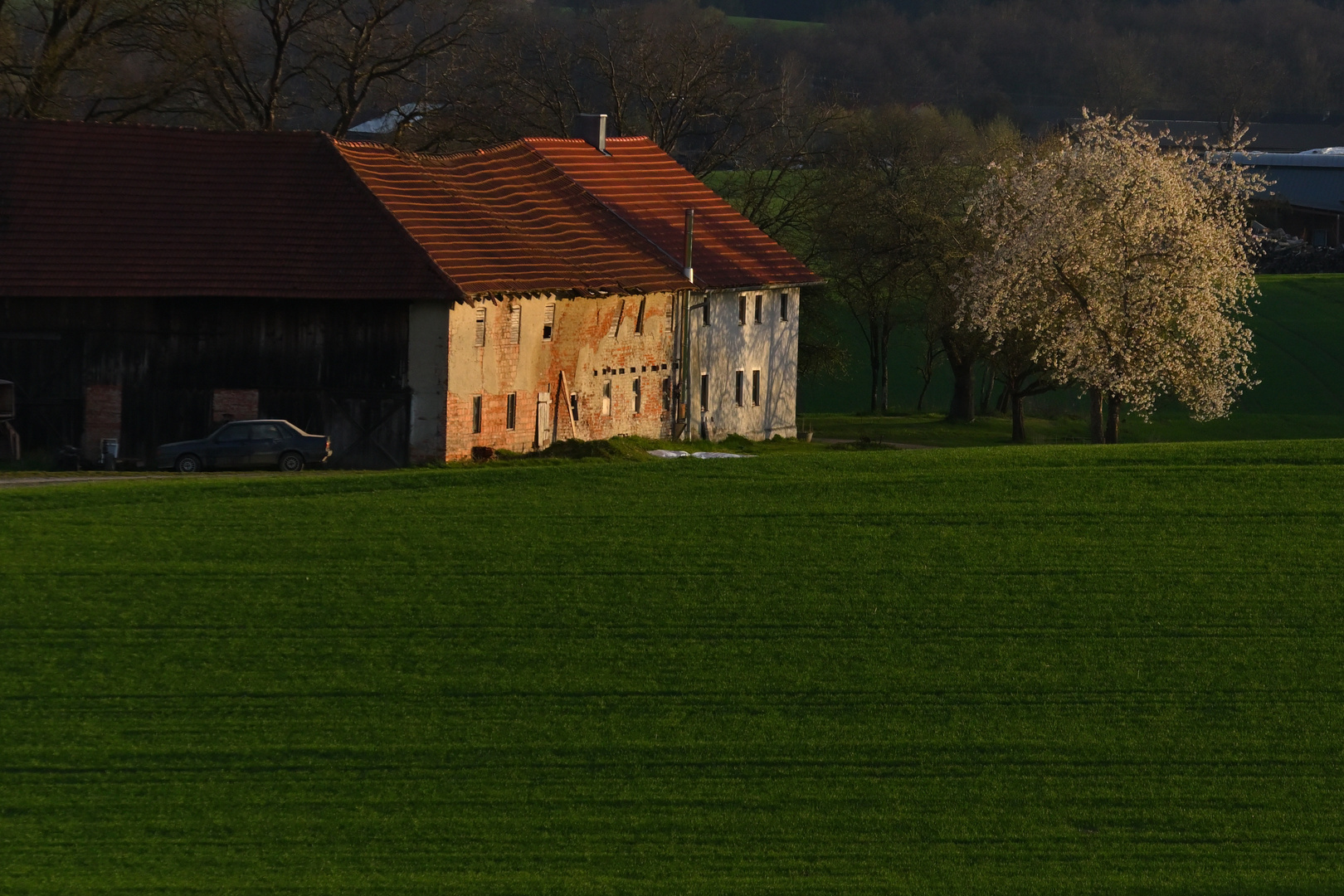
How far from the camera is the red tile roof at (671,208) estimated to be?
53.4m

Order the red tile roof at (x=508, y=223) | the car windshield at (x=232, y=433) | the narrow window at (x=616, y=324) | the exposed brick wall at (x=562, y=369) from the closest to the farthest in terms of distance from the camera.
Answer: the car windshield at (x=232, y=433), the exposed brick wall at (x=562, y=369), the red tile roof at (x=508, y=223), the narrow window at (x=616, y=324)

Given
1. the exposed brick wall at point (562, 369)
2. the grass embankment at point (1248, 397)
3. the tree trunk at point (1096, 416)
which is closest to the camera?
the exposed brick wall at point (562, 369)

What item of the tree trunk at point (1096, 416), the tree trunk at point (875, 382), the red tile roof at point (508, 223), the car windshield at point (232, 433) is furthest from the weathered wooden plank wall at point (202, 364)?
the tree trunk at point (875, 382)

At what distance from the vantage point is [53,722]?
17.8 m

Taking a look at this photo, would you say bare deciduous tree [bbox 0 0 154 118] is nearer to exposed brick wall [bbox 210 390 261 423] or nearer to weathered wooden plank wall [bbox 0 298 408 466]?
weathered wooden plank wall [bbox 0 298 408 466]

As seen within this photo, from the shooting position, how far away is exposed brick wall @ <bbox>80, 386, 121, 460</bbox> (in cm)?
3950

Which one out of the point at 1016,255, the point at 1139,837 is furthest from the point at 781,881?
the point at 1016,255

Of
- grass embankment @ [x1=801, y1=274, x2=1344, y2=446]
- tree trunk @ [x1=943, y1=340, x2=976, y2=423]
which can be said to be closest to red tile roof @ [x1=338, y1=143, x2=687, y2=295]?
grass embankment @ [x1=801, y1=274, x2=1344, y2=446]

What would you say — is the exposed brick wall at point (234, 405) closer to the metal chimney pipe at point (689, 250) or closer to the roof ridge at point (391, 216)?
the roof ridge at point (391, 216)

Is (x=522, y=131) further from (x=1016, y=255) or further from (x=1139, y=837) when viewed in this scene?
(x=1139, y=837)

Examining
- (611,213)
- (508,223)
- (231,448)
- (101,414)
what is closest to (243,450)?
(231,448)

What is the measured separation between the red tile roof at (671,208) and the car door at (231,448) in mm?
17899

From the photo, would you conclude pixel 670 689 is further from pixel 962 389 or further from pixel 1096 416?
pixel 962 389

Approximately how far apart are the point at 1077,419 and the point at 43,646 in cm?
5462
